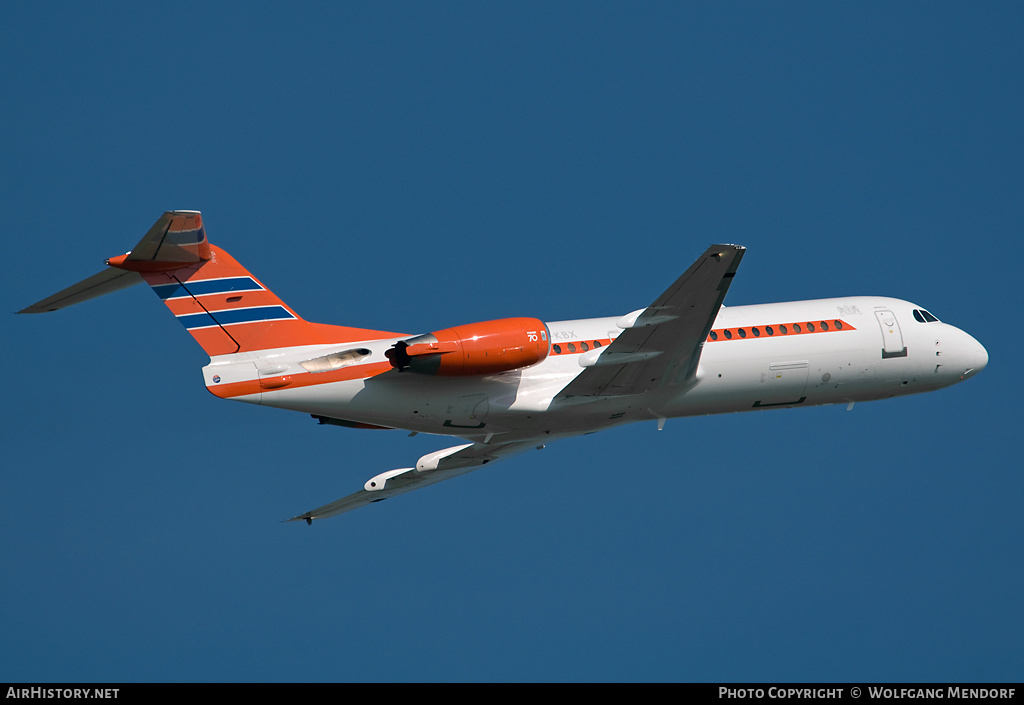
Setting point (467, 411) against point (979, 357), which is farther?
point (979, 357)

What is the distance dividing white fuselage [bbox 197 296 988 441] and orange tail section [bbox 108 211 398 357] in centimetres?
32

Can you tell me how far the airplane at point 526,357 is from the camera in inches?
914

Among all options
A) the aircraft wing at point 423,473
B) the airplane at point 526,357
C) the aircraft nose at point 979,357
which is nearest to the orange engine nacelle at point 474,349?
the airplane at point 526,357

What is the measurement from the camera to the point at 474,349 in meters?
23.2

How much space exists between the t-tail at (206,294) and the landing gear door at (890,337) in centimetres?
1280

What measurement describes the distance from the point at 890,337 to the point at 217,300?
16.1 metres

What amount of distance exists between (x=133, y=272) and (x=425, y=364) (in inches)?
239

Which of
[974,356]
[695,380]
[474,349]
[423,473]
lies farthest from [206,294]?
[974,356]

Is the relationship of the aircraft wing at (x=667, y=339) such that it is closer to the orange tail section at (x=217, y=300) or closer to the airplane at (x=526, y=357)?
the airplane at (x=526, y=357)

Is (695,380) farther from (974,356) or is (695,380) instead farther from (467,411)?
(974,356)

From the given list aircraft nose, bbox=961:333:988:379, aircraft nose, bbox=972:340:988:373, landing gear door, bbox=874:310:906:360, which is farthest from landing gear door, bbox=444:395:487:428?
aircraft nose, bbox=972:340:988:373
